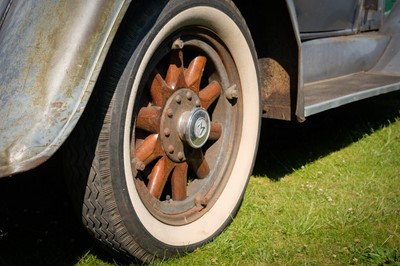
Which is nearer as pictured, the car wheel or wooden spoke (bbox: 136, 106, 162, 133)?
the car wheel

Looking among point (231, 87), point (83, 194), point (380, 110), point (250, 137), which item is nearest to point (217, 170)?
point (250, 137)

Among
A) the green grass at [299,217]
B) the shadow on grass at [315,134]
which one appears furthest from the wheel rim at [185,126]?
the shadow on grass at [315,134]

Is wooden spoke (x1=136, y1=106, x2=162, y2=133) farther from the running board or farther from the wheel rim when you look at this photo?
the running board

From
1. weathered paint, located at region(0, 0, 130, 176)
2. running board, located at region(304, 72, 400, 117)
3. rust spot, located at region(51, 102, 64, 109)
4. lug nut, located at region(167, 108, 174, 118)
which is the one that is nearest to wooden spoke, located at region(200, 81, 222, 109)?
lug nut, located at region(167, 108, 174, 118)

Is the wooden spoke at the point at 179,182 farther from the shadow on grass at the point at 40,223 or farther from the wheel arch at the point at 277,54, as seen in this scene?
the wheel arch at the point at 277,54

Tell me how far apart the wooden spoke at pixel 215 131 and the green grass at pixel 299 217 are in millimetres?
399

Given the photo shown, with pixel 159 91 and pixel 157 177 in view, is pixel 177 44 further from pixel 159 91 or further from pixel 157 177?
pixel 157 177

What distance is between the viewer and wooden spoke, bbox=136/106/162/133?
83.0 inches

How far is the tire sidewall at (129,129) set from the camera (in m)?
1.80

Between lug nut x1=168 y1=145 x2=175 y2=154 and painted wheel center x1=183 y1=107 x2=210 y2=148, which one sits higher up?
painted wheel center x1=183 y1=107 x2=210 y2=148

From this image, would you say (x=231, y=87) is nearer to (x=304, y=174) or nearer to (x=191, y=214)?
(x=191, y=214)

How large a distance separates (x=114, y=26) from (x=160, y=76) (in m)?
0.48

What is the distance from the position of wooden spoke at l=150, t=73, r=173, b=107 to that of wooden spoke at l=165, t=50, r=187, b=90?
0.04 m

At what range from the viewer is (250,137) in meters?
2.50
